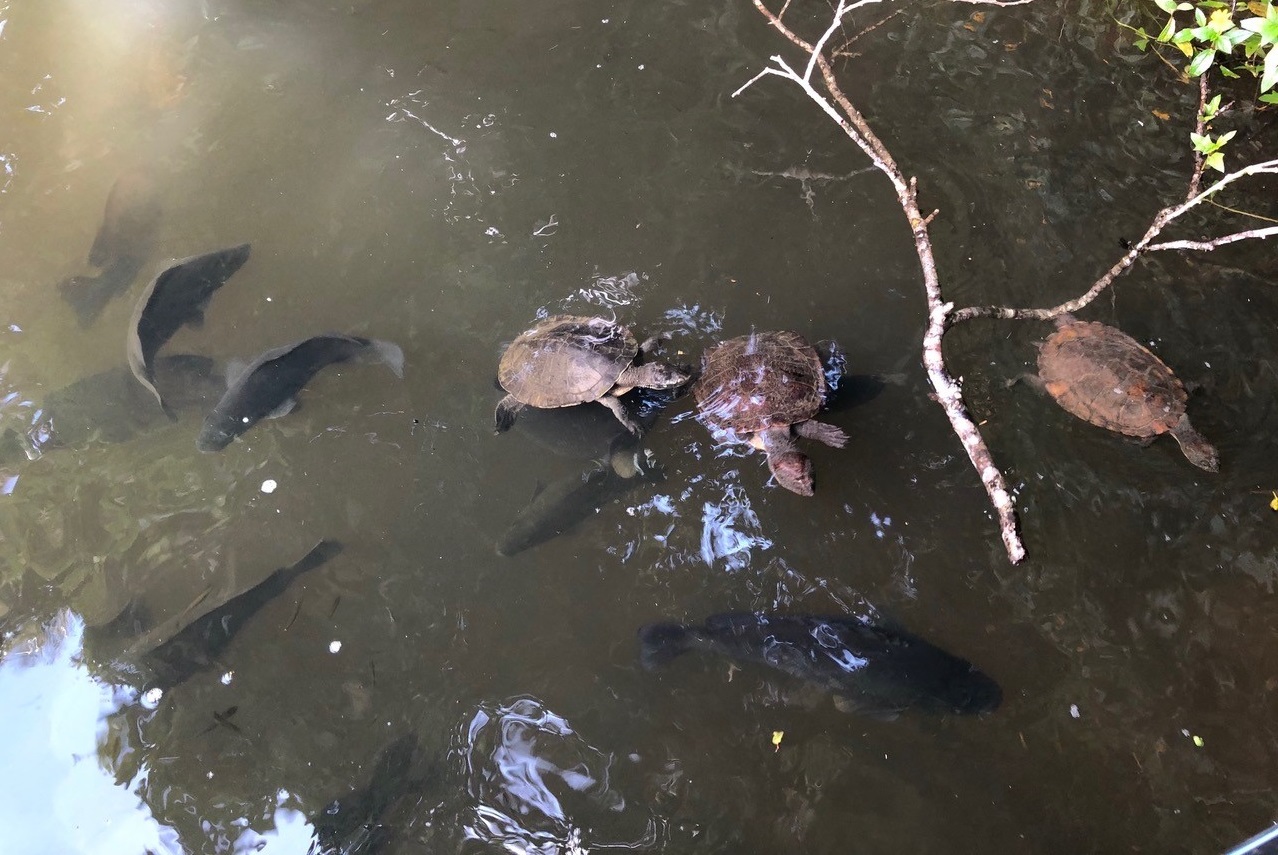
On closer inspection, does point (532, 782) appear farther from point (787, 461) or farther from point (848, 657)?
point (787, 461)

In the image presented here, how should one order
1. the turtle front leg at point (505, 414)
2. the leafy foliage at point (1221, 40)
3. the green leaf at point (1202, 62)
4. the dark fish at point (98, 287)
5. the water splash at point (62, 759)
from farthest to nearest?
the dark fish at point (98, 287) < the turtle front leg at point (505, 414) < the green leaf at point (1202, 62) < the water splash at point (62, 759) < the leafy foliage at point (1221, 40)

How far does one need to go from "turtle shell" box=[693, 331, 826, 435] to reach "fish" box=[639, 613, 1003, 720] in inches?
38.4

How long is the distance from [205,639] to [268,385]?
1361 millimetres

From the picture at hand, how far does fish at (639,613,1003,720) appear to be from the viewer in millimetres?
3166

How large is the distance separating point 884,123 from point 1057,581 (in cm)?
303

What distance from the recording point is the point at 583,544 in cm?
364

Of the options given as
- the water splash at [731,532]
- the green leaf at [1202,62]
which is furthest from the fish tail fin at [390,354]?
the green leaf at [1202,62]

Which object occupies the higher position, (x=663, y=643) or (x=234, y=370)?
(x=234, y=370)

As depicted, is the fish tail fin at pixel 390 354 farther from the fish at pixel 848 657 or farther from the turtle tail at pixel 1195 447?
the turtle tail at pixel 1195 447

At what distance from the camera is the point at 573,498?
3.71 meters

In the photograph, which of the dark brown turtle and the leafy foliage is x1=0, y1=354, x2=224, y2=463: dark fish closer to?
the dark brown turtle

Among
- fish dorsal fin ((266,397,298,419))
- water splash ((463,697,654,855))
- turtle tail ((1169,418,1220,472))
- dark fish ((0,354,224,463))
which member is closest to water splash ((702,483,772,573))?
water splash ((463,697,654,855))

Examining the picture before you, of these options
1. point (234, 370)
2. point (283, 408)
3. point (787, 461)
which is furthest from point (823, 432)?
point (234, 370)

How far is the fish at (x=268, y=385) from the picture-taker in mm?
3975
